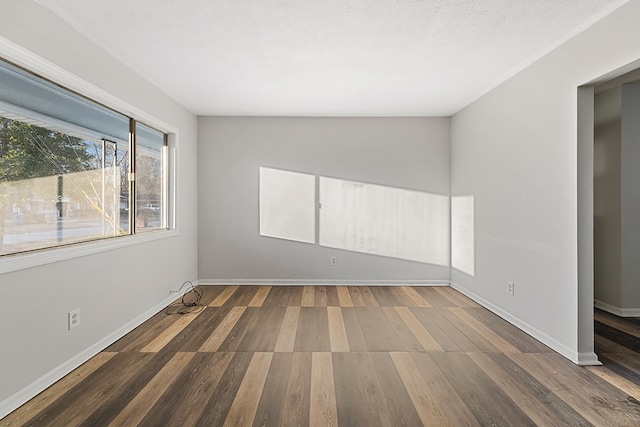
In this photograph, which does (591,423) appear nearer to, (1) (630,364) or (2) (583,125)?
(1) (630,364)

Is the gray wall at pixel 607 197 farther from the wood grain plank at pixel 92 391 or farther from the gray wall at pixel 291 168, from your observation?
the wood grain plank at pixel 92 391

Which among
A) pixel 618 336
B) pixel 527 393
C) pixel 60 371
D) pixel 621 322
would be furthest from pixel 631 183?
pixel 60 371

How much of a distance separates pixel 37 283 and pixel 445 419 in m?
2.61

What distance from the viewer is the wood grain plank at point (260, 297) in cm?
420

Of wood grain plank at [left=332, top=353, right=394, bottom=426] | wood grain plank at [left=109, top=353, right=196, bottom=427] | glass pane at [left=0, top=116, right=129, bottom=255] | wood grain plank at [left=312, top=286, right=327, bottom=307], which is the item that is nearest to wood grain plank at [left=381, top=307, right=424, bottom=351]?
wood grain plank at [left=332, top=353, right=394, bottom=426]

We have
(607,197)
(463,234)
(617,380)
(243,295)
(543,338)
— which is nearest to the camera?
(617,380)

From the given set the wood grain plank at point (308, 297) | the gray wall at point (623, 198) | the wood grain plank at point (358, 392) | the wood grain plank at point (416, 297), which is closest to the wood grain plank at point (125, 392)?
the wood grain plank at point (358, 392)

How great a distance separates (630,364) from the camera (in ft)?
8.55

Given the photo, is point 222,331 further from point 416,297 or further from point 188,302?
point 416,297

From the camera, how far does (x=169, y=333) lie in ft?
10.7

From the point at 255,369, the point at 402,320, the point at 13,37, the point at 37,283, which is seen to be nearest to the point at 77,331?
the point at 37,283

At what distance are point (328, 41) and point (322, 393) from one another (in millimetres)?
2591

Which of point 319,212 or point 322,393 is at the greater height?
point 319,212

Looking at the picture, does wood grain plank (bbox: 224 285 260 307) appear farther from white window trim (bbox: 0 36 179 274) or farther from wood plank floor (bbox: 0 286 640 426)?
white window trim (bbox: 0 36 179 274)
